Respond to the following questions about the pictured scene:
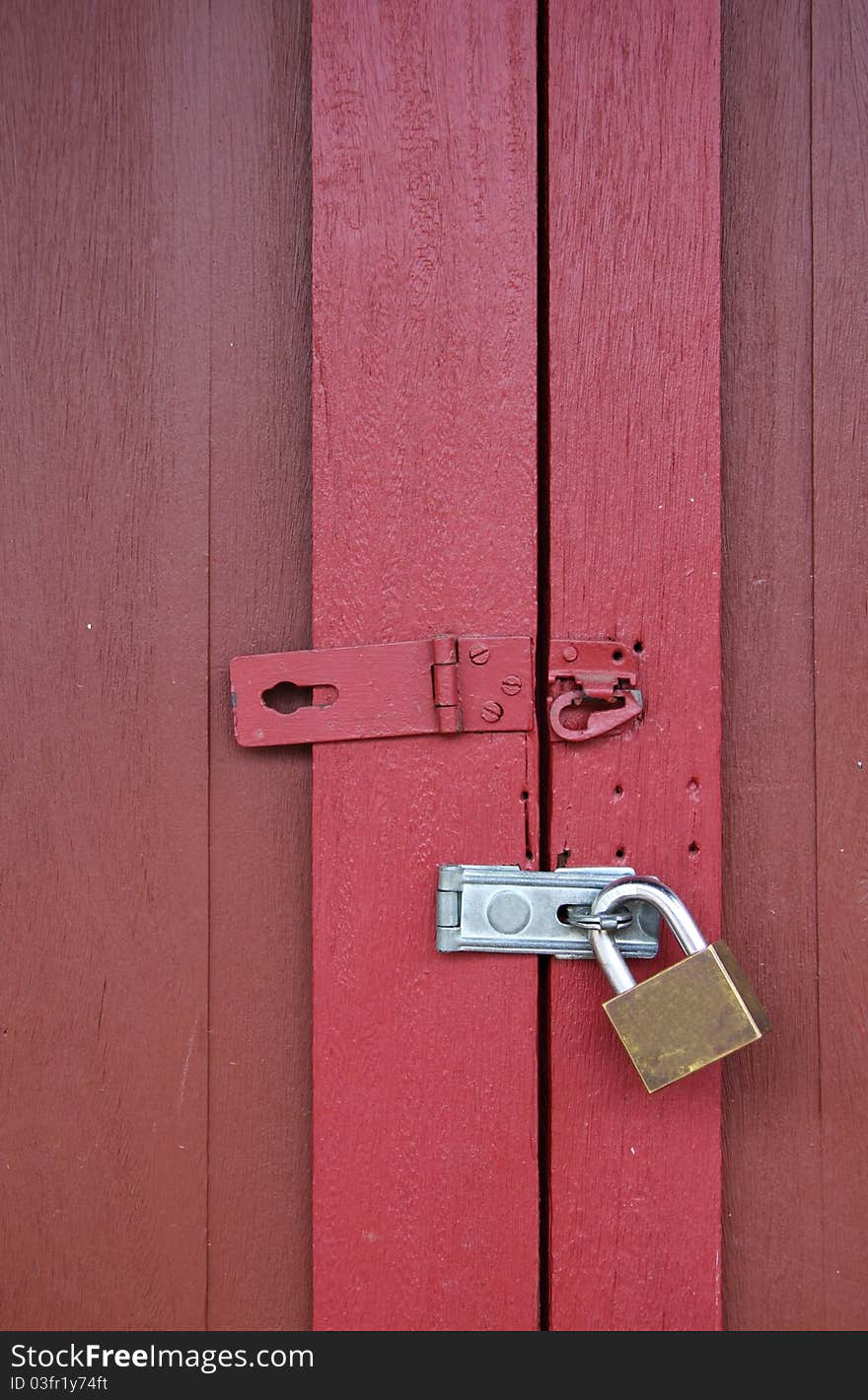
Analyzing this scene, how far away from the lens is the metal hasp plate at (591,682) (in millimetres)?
625

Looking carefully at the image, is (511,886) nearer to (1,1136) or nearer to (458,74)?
(1,1136)

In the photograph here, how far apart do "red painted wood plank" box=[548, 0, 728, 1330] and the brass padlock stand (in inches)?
2.9

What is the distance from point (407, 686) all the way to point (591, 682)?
0.14m

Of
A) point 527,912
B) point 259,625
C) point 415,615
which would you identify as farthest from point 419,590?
point 527,912

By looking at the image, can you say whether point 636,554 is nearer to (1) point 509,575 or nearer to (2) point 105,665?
(1) point 509,575

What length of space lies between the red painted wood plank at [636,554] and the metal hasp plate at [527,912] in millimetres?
26

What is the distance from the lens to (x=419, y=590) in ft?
2.12

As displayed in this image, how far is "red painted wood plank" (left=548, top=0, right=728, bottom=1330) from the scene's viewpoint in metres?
0.62

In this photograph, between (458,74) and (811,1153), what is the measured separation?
0.90m

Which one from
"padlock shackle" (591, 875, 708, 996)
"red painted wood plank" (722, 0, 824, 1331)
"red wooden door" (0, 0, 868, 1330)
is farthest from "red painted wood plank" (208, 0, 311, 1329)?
"red painted wood plank" (722, 0, 824, 1331)

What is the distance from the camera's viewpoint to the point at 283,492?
0.71 metres
